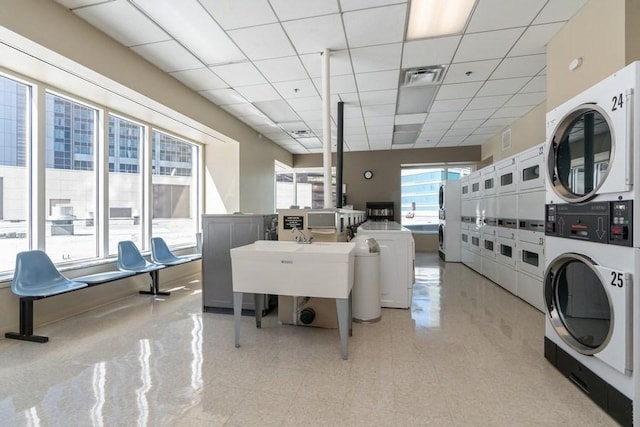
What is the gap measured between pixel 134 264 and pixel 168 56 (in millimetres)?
2853

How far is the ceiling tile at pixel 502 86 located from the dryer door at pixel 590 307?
126 inches

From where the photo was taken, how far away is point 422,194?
876 centimetres

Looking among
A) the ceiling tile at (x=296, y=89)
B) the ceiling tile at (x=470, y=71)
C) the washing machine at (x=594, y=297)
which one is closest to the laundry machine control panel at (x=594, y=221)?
the washing machine at (x=594, y=297)

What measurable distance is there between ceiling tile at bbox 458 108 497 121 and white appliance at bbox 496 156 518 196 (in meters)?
1.39

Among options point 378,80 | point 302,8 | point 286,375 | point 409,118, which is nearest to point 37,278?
point 286,375

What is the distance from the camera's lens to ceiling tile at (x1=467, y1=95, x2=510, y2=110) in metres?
4.84

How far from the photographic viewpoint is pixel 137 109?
13.9 ft

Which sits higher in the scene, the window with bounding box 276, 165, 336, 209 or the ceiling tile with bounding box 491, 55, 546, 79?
the ceiling tile with bounding box 491, 55, 546, 79

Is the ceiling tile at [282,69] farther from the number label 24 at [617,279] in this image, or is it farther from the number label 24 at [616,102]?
the number label 24 at [617,279]

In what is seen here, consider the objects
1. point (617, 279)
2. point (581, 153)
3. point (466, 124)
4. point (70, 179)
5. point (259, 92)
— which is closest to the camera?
point (617, 279)

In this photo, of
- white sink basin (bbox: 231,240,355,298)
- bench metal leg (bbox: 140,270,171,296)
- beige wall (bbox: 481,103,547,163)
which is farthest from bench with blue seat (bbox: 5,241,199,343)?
beige wall (bbox: 481,103,547,163)

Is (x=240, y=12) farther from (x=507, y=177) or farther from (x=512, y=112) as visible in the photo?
(x=512, y=112)

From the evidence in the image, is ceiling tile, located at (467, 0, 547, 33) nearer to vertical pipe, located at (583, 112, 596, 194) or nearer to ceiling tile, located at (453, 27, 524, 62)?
ceiling tile, located at (453, 27, 524, 62)

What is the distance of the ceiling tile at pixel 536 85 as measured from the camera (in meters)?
4.17
